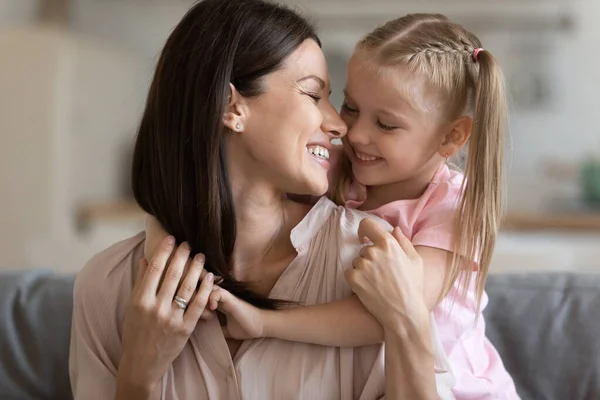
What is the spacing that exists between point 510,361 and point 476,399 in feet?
0.90

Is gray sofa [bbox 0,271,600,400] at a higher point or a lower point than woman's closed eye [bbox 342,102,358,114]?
lower

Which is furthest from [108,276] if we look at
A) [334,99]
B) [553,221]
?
[553,221]

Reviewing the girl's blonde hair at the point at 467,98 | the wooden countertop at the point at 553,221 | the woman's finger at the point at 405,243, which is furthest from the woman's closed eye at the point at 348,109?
the wooden countertop at the point at 553,221

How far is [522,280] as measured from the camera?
1735 mm

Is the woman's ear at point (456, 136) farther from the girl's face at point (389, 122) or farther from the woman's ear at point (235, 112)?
the woman's ear at point (235, 112)

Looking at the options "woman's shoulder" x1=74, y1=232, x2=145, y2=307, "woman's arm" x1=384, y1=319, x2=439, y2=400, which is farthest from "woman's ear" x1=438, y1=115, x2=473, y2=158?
"woman's shoulder" x1=74, y1=232, x2=145, y2=307

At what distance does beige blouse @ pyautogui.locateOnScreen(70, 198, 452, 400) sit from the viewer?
50.8 inches

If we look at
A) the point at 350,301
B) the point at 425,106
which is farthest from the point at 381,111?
the point at 350,301

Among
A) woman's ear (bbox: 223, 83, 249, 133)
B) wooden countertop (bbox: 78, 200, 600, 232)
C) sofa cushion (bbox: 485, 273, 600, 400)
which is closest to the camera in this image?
woman's ear (bbox: 223, 83, 249, 133)

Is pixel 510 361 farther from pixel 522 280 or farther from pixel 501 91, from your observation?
pixel 501 91

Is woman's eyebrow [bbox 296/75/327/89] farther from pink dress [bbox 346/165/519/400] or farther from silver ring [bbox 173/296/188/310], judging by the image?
silver ring [bbox 173/296/188/310]

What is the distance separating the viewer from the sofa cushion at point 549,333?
1.58 metres

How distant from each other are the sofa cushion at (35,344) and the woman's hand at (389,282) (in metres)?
0.76

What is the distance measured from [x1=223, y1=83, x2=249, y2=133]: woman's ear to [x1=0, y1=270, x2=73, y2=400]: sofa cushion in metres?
0.66
